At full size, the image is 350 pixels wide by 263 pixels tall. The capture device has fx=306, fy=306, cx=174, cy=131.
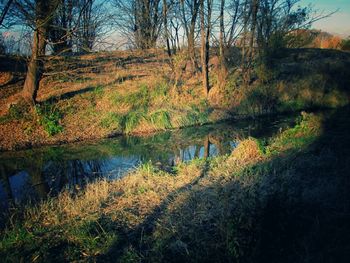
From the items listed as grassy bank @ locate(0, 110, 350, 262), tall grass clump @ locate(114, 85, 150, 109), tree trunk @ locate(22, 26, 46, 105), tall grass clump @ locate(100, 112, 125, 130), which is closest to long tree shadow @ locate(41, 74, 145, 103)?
tree trunk @ locate(22, 26, 46, 105)

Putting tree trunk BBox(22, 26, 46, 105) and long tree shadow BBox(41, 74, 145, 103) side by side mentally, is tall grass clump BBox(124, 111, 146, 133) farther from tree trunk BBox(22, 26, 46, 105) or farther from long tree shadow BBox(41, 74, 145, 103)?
tree trunk BBox(22, 26, 46, 105)

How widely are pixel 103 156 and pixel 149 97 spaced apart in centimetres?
550

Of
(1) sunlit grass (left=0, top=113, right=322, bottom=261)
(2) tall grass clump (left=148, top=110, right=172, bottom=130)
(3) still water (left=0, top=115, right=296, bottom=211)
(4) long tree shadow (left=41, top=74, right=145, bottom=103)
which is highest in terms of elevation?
(4) long tree shadow (left=41, top=74, right=145, bottom=103)

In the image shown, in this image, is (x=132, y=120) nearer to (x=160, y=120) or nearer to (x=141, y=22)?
(x=160, y=120)

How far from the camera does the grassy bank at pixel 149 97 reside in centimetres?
1270

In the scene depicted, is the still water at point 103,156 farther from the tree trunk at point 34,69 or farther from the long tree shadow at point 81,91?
the long tree shadow at point 81,91

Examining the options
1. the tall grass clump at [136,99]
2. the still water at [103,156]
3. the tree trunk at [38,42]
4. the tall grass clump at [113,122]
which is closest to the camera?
the still water at [103,156]

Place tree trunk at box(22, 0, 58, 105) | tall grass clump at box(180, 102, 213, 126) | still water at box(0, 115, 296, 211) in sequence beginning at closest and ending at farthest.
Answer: still water at box(0, 115, 296, 211)
tree trunk at box(22, 0, 58, 105)
tall grass clump at box(180, 102, 213, 126)

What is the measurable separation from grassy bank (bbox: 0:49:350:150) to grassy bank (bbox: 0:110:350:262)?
6344 mm

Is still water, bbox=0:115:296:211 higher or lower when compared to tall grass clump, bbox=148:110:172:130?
lower

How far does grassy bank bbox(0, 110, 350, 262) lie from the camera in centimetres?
457

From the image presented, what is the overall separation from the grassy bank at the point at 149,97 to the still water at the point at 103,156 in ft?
2.73

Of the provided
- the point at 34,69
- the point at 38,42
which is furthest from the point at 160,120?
the point at 38,42

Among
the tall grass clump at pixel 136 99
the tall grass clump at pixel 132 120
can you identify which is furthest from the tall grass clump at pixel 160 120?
the tall grass clump at pixel 136 99
